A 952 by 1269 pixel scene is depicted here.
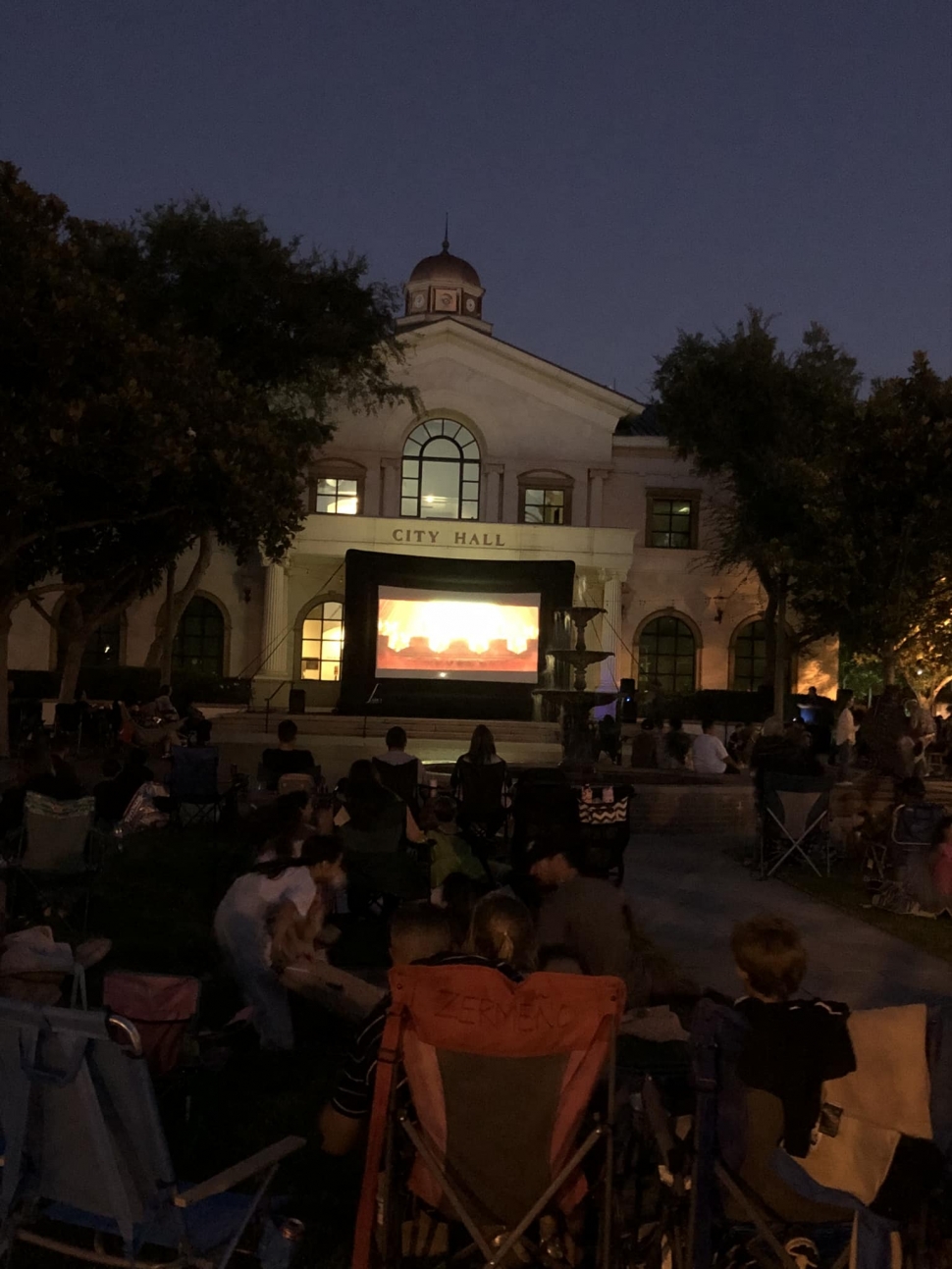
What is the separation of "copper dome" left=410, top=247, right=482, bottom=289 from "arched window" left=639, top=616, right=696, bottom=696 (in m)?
15.9

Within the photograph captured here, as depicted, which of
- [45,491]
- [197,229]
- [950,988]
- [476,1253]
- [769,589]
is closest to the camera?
[476,1253]

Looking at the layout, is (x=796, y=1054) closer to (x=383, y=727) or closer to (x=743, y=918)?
(x=743, y=918)

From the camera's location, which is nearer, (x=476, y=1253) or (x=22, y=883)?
(x=476, y=1253)

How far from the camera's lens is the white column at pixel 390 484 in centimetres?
3058

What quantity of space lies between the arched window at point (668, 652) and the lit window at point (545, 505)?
3.65 meters

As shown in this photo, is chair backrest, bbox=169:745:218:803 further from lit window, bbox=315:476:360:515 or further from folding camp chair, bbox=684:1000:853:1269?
lit window, bbox=315:476:360:515

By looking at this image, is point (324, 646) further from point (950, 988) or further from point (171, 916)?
point (950, 988)

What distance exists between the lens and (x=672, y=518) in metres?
32.0

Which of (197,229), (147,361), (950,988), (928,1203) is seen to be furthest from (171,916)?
(197,229)

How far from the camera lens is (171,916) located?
28.6 feet

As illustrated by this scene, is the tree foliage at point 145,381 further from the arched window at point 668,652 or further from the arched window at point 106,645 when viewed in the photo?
the arched window at point 668,652

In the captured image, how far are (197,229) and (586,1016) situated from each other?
77.8ft

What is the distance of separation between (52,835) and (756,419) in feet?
74.8

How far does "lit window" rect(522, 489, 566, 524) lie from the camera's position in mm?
31094
